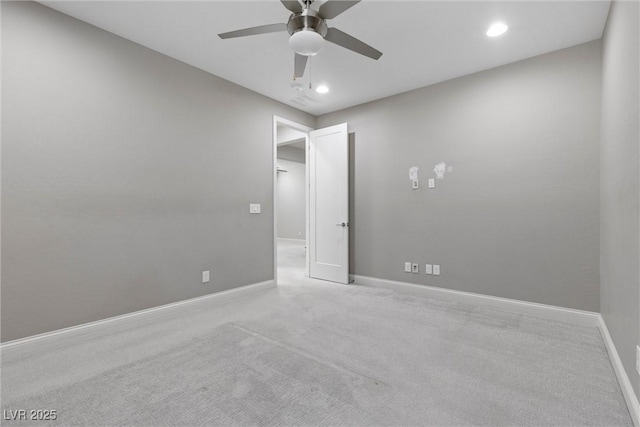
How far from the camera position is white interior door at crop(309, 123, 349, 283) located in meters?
4.38

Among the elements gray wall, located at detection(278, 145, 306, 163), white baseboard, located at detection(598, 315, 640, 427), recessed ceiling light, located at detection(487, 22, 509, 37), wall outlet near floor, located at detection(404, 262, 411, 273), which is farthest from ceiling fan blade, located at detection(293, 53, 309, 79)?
gray wall, located at detection(278, 145, 306, 163)

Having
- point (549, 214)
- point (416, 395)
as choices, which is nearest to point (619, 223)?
point (549, 214)

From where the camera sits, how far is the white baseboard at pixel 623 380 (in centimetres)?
148

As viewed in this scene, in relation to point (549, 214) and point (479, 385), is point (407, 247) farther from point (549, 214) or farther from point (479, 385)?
point (479, 385)

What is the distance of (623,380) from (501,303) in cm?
153

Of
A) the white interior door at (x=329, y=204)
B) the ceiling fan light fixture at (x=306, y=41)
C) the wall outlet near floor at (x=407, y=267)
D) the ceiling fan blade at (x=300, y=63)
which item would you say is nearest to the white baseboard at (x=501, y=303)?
the wall outlet near floor at (x=407, y=267)

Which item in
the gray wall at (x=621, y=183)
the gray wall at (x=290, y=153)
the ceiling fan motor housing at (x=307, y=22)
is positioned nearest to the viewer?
the gray wall at (x=621, y=183)

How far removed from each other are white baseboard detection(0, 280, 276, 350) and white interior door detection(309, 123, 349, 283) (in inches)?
37.0

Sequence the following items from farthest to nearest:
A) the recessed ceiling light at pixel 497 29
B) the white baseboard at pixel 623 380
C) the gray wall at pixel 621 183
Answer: the recessed ceiling light at pixel 497 29, the gray wall at pixel 621 183, the white baseboard at pixel 623 380

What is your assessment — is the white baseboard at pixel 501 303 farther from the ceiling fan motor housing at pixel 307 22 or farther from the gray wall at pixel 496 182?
the ceiling fan motor housing at pixel 307 22

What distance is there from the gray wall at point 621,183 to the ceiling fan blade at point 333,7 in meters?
1.56

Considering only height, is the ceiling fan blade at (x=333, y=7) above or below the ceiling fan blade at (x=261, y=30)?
above

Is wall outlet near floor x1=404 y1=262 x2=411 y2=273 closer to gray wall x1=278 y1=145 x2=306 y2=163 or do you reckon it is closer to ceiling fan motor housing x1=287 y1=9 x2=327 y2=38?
ceiling fan motor housing x1=287 y1=9 x2=327 y2=38

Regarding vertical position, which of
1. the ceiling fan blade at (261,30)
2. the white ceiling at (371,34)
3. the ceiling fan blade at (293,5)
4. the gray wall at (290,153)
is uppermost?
the gray wall at (290,153)
